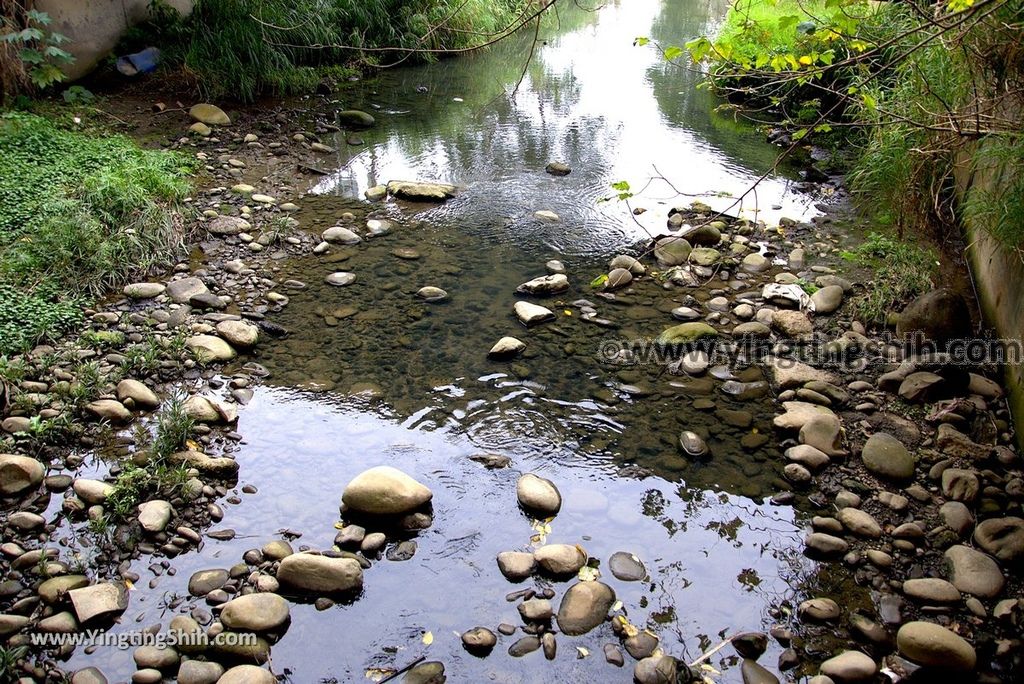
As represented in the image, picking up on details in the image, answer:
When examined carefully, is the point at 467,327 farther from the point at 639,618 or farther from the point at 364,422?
the point at 639,618

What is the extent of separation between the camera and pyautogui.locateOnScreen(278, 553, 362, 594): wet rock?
2822 millimetres

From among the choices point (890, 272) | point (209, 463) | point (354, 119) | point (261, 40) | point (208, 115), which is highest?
point (261, 40)

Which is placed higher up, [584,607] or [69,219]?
[69,219]

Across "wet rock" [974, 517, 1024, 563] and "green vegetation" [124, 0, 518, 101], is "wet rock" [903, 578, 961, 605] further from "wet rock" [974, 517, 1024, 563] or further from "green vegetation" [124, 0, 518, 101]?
"green vegetation" [124, 0, 518, 101]

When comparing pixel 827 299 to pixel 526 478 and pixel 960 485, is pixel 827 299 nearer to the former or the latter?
pixel 960 485

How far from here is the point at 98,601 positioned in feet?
8.77

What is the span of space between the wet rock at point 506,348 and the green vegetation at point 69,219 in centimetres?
239

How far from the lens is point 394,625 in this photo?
2734 mm

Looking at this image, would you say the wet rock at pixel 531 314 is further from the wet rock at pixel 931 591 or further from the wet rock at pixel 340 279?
the wet rock at pixel 931 591

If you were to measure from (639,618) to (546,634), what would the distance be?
1.20 ft

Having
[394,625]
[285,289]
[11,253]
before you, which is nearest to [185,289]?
[285,289]

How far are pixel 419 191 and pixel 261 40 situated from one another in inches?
134

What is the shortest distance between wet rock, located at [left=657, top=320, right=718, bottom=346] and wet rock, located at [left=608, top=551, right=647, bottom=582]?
1.69 meters

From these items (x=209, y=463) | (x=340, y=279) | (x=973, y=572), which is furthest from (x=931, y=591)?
(x=340, y=279)
